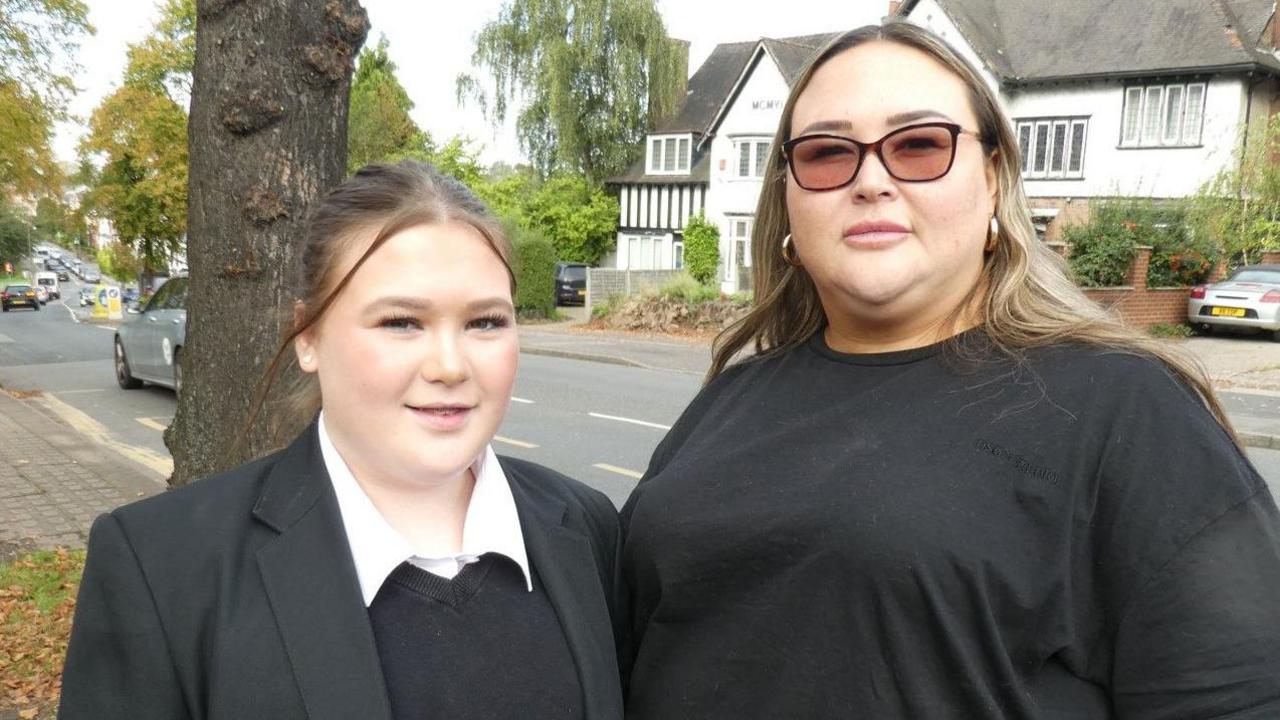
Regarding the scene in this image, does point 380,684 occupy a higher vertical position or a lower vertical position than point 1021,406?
lower

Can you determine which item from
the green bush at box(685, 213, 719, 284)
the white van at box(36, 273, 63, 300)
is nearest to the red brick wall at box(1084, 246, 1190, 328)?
the green bush at box(685, 213, 719, 284)

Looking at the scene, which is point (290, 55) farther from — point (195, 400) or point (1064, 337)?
point (1064, 337)

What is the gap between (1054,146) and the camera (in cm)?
2856

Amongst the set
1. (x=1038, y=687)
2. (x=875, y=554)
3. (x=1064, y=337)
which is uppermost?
(x=1064, y=337)

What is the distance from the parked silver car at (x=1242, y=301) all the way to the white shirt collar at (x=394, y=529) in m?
20.0

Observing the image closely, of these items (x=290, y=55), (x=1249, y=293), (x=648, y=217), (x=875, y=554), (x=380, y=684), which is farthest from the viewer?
(x=648, y=217)

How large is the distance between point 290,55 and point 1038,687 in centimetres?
263

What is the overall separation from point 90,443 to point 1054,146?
26.7 metres

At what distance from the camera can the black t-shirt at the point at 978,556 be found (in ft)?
4.62

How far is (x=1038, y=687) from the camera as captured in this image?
4.99 ft

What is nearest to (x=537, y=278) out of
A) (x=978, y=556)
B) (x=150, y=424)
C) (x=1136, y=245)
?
(x=1136, y=245)

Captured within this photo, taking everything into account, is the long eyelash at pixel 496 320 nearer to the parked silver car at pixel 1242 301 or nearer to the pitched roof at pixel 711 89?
the parked silver car at pixel 1242 301

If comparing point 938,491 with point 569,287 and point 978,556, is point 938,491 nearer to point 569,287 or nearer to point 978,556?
point 978,556

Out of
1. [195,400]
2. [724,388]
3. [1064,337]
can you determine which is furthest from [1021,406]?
[195,400]
